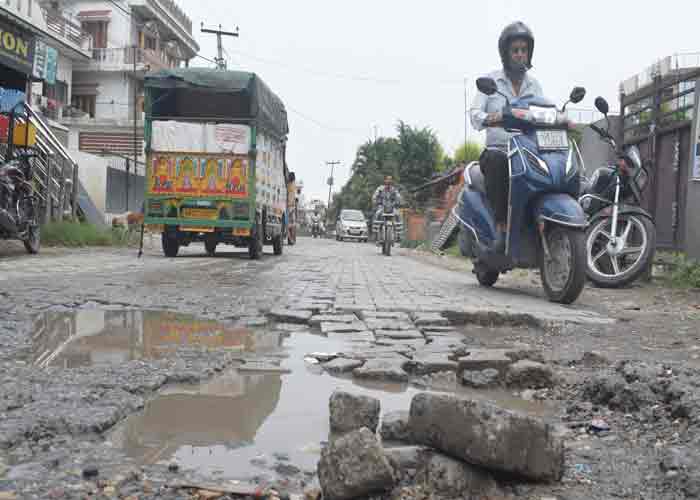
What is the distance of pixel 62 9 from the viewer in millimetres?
32125

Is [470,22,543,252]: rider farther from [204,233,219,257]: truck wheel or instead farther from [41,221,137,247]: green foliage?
[41,221,137,247]: green foliage

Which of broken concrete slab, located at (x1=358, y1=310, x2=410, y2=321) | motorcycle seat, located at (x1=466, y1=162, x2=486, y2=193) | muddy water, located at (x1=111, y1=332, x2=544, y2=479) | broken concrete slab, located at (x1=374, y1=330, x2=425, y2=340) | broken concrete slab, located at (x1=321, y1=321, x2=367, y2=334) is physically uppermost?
motorcycle seat, located at (x1=466, y1=162, x2=486, y2=193)

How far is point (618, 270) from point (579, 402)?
4930 millimetres

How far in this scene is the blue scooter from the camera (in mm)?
5578

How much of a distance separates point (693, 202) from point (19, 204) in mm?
8411

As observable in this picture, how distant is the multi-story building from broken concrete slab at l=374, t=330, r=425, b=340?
27.9 metres

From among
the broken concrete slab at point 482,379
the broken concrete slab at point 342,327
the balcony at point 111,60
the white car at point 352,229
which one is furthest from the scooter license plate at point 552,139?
the balcony at point 111,60

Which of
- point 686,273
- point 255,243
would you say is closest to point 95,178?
point 255,243

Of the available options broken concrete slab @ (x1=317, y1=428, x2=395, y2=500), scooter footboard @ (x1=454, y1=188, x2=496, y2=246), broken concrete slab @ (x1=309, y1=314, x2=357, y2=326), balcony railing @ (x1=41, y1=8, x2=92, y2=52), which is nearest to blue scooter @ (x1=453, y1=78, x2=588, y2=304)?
scooter footboard @ (x1=454, y1=188, x2=496, y2=246)

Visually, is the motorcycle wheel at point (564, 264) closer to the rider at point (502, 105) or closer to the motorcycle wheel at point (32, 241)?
the rider at point (502, 105)

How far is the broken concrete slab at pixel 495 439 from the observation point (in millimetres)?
1724

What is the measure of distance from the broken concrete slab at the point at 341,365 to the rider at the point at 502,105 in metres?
3.52

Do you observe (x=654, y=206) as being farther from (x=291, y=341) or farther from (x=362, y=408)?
(x=362, y=408)

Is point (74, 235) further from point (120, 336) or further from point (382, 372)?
point (382, 372)
